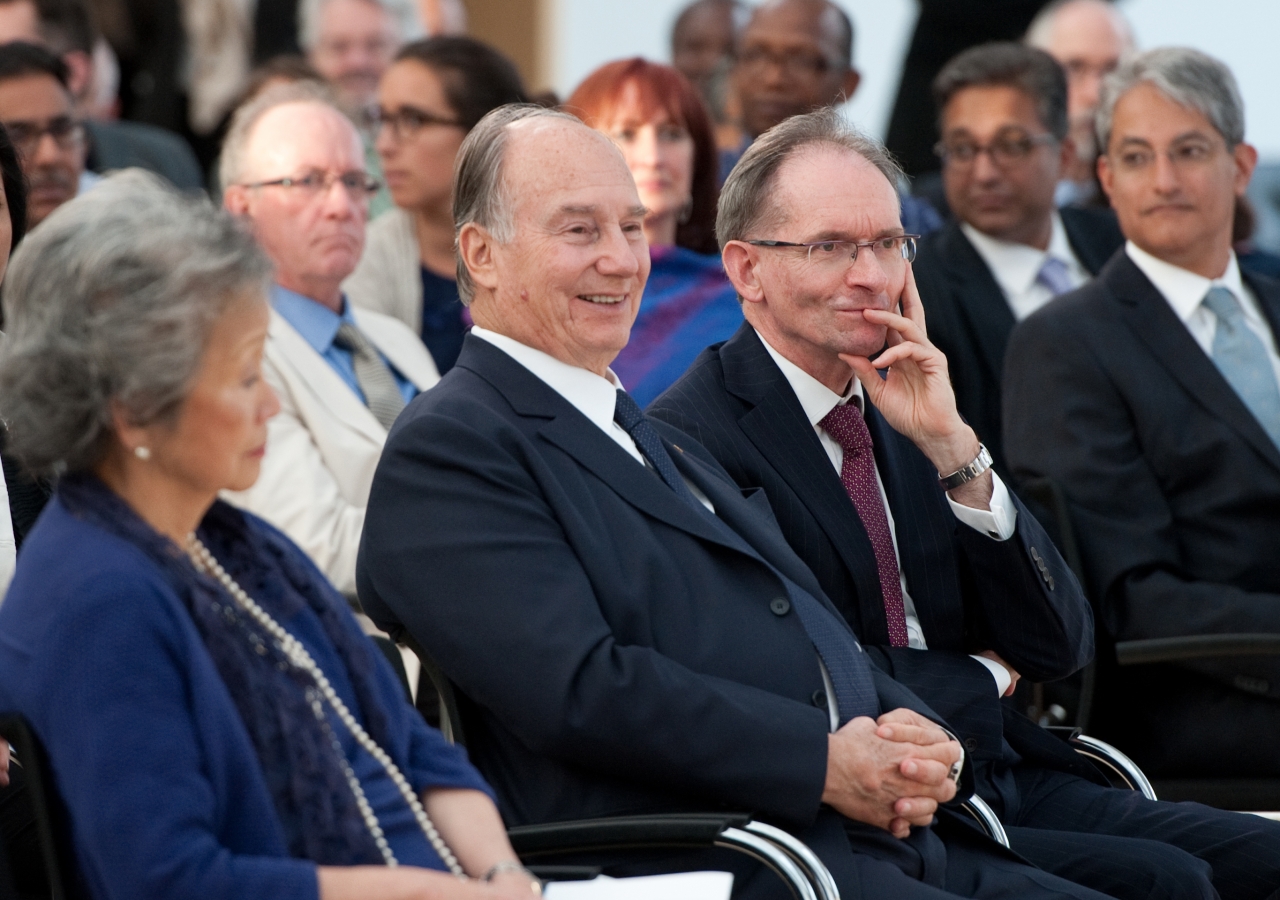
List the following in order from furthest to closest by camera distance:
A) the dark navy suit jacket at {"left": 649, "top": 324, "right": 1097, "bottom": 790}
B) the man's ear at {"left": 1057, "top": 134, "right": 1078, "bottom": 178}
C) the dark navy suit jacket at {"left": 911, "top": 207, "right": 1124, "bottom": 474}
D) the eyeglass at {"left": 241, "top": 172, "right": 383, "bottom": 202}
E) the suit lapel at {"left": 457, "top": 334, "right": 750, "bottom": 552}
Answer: the man's ear at {"left": 1057, "top": 134, "right": 1078, "bottom": 178} → the dark navy suit jacket at {"left": 911, "top": 207, "right": 1124, "bottom": 474} → the eyeglass at {"left": 241, "top": 172, "right": 383, "bottom": 202} → the dark navy suit jacket at {"left": 649, "top": 324, "right": 1097, "bottom": 790} → the suit lapel at {"left": 457, "top": 334, "right": 750, "bottom": 552}

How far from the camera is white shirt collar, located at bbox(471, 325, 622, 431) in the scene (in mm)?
2430

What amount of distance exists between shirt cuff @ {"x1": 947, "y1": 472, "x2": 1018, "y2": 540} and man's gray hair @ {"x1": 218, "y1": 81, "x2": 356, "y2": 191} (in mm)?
2166

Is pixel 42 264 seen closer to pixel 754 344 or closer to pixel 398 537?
pixel 398 537

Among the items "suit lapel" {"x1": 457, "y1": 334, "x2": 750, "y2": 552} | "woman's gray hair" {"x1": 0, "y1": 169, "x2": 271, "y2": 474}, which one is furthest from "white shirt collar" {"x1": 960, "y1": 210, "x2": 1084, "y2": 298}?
"woman's gray hair" {"x1": 0, "y1": 169, "x2": 271, "y2": 474}

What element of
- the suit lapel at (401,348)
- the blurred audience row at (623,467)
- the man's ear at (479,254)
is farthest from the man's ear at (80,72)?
the man's ear at (479,254)

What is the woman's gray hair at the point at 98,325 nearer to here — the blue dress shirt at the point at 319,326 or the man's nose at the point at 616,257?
the man's nose at the point at 616,257

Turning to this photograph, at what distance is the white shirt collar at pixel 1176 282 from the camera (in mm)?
3717

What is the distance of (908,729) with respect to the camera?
2.29 m

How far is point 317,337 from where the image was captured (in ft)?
12.7

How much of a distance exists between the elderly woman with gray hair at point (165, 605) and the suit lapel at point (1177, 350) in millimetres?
2235

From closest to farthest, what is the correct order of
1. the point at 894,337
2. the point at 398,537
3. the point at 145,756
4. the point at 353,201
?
the point at 145,756 < the point at 398,537 < the point at 894,337 < the point at 353,201

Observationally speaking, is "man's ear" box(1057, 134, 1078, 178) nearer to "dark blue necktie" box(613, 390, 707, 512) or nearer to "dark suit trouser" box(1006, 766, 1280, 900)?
"dark suit trouser" box(1006, 766, 1280, 900)

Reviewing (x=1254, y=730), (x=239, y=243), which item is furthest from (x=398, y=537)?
(x=1254, y=730)

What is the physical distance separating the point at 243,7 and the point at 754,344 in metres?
5.07
